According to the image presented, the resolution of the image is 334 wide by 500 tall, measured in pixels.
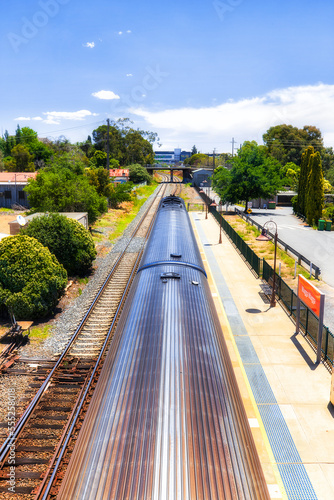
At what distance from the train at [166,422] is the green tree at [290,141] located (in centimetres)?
9166


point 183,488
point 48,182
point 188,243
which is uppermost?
point 48,182

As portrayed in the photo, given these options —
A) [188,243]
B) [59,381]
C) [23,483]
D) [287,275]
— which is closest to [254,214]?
[287,275]

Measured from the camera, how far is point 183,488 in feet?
13.9

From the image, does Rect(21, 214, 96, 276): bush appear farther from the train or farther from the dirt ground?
the train

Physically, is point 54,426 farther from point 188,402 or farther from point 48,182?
point 48,182

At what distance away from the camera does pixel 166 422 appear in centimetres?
508

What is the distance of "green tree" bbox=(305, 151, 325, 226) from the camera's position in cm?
3984

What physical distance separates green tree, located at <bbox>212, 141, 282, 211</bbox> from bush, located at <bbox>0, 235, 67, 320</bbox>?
34807 millimetres

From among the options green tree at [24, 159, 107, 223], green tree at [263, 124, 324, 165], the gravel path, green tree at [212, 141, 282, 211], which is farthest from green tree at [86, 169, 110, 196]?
green tree at [263, 124, 324, 165]

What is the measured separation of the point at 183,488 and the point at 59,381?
8.32 metres

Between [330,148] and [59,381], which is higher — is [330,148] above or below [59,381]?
above

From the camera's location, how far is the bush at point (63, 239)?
66.8ft

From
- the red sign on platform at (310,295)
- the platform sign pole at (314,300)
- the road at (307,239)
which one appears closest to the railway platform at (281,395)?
the platform sign pole at (314,300)

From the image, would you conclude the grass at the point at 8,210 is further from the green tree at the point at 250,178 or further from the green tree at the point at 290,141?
the green tree at the point at 290,141
